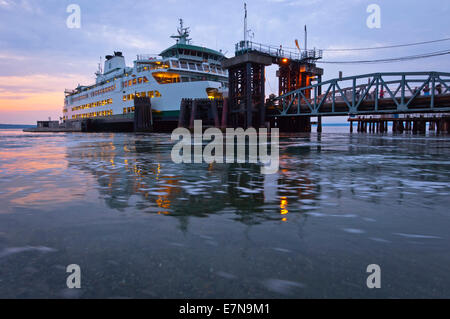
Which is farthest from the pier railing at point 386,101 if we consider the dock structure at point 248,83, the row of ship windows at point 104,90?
the row of ship windows at point 104,90

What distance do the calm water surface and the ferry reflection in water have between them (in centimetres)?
4

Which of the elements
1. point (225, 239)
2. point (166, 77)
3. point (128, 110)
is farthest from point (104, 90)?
point (225, 239)

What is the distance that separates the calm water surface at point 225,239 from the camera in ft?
9.23

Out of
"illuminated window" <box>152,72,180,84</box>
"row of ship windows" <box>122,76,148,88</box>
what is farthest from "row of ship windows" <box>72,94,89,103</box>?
"illuminated window" <box>152,72,180,84</box>

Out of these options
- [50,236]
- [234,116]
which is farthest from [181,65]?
[50,236]

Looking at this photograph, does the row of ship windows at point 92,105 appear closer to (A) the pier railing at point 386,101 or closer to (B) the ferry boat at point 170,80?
(B) the ferry boat at point 170,80

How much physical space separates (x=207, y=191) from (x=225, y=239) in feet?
10.4

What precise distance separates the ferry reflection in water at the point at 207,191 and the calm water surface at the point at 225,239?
0.04 m

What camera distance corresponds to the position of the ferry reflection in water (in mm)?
5439

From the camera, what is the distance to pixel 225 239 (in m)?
3.96

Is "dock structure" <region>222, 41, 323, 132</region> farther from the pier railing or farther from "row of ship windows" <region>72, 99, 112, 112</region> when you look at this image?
"row of ship windows" <region>72, 99, 112, 112</region>

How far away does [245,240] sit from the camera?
3.93 meters
